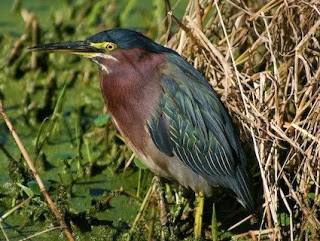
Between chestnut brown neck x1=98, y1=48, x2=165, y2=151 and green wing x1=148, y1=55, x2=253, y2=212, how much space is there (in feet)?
0.14

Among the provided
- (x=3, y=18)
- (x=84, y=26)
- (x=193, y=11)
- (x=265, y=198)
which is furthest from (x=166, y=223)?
(x=3, y=18)

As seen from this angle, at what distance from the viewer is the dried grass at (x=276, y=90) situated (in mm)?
4238

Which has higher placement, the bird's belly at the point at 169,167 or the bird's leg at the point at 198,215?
the bird's belly at the point at 169,167

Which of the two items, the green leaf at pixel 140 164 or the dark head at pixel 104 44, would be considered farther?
the green leaf at pixel 140 164

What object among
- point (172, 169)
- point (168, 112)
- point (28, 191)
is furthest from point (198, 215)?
point (28, 191)

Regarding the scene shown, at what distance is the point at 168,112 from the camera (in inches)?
169

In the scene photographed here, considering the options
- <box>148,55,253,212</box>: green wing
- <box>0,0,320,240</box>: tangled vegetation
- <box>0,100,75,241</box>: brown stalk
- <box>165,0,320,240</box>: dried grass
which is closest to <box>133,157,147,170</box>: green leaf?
<box>0,0,320,240</box>: tangled vegetation

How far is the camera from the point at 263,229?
14.7 ft

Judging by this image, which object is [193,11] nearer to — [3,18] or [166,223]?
[166,223]

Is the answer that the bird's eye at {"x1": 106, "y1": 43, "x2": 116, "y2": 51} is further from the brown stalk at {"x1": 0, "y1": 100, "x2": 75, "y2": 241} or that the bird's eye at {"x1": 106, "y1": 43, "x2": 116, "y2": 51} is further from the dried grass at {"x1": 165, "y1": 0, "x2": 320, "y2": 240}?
the brown stalk at {"x1": 0, "y1": 100, "x2": 75, "y2": 241}

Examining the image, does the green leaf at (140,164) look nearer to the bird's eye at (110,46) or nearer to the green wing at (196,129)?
the green wing at (196,129)

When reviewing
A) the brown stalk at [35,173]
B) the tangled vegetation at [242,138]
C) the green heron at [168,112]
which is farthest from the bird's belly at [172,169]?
the brown stalk at [35,173]

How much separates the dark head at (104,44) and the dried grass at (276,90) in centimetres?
23

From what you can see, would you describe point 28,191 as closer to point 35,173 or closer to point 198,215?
point 35,173
